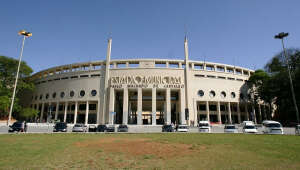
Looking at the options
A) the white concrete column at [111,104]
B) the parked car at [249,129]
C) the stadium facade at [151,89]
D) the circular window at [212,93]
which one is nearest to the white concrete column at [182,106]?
the stadium facade at [151,89]

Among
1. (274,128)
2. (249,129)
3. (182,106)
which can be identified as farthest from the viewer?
(182,106)

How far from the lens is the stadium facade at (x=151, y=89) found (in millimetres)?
46719

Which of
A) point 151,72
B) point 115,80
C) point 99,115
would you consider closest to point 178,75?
point 151,72

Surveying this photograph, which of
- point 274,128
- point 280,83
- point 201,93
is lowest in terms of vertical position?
point 274,128

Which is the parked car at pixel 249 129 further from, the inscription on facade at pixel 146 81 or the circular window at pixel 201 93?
the circular window at pixel 201 93

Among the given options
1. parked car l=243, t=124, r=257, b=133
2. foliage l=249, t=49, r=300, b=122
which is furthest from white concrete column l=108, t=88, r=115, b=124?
foliage l=249, t=49, r=300, b=122

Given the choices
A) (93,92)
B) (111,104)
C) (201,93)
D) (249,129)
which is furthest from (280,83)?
(93,92)

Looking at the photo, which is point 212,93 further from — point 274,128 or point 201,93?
point 274,128

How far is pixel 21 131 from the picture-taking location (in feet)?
80.1

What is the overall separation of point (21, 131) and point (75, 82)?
28.0m

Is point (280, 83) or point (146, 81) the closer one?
point (280, 83)

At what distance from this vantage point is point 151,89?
4725cm

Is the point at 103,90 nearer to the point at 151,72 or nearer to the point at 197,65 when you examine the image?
the point at 151,72

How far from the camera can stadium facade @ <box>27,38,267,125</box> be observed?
46719 millimetres
